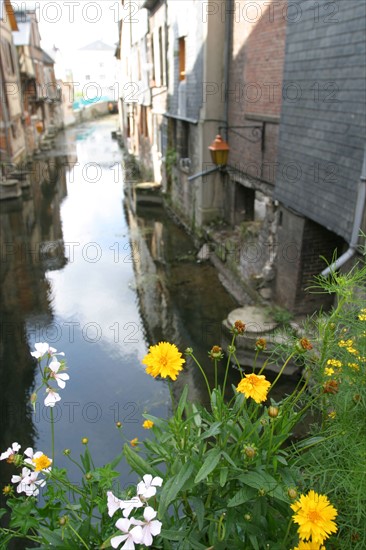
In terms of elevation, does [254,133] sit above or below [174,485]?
above

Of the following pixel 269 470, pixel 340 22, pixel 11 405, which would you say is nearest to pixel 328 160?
pixel 340 22

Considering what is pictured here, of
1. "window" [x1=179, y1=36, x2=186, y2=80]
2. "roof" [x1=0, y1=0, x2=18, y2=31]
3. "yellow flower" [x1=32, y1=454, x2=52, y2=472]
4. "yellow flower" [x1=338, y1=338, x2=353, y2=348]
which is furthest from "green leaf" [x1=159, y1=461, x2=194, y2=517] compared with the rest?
"roof" [x1=0, y1=0, x2=18, y2=31]

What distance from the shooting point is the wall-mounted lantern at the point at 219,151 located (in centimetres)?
1127

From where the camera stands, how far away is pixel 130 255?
13.1 metres

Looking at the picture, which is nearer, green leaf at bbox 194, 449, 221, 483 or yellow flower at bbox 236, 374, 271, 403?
green leaf at bbox 194, 449, 221, 483

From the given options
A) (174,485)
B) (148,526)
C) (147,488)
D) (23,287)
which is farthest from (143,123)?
(148,526)

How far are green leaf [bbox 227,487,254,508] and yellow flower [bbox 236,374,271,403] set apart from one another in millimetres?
417

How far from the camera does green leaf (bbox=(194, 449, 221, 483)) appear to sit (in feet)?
6.49

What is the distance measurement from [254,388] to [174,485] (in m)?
0.59

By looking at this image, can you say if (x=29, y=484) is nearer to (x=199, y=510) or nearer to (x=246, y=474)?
(x=199, y=510)

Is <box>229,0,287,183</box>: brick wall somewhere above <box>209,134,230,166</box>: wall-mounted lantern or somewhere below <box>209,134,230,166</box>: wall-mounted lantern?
above

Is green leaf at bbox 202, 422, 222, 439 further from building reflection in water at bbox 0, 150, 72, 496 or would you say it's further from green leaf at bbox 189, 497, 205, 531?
building reflection in water at bbox 0, 150, 72, 496

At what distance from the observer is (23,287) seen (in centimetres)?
1095

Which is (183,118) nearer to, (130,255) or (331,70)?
(130,255)
